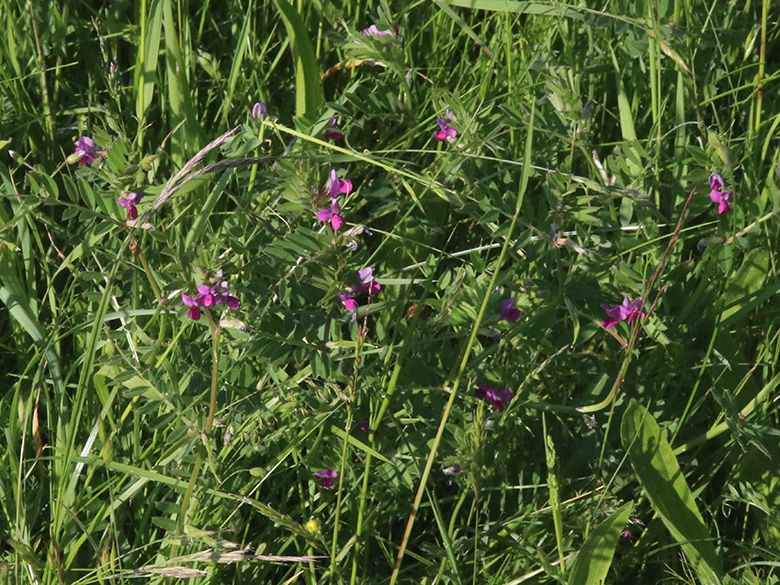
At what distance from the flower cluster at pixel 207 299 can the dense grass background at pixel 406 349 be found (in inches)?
1.4

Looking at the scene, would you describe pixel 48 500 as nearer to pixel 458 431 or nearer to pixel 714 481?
pixel 458 431

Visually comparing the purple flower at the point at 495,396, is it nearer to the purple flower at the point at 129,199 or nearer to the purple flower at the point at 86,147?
the purple flower at the point at 129,199

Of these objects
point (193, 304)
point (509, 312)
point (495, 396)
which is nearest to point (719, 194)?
point (509, 312)

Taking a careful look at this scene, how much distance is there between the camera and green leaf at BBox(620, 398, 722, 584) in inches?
64.7

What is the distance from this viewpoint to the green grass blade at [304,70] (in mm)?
1952

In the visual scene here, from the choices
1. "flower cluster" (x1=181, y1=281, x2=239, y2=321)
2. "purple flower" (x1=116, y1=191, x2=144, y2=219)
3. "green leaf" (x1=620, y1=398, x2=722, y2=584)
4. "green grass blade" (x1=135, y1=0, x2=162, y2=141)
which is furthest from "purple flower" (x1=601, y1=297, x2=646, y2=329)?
"green grass blade" (x1=135, y1=0, x2=162, y2=141)

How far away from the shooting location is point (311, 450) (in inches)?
63.2

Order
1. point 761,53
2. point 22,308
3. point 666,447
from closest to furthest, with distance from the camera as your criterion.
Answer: point 666,447 → point 22,308 → point 761,53

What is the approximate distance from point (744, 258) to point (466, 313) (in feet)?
2.28

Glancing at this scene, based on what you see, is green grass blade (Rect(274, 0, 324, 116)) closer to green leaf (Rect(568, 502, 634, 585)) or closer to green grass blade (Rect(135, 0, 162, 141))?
green grass blade (Rect(135, 0, 162, 141))

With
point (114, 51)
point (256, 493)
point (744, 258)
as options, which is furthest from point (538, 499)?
point (114, 51)

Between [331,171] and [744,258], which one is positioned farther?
[744,258]

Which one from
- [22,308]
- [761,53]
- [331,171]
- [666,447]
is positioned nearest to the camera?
[331,171]

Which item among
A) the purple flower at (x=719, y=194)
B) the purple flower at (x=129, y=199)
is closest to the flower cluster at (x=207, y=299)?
the purple flower at (x=129, y=199)
